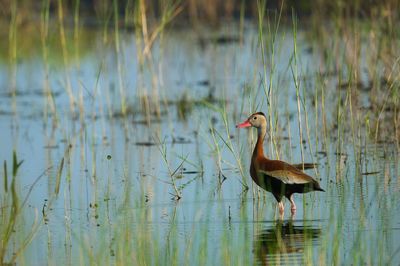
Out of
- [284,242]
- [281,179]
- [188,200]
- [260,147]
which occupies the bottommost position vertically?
[284,242]

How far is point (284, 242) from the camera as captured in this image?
4797 mm

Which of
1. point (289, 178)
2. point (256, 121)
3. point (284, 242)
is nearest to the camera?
point (284, 242)

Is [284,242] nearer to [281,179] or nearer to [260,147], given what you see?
[281,179]

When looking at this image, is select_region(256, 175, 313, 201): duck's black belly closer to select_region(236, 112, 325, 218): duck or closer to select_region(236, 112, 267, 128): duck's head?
select_region(236, 112, 325, 218): duck

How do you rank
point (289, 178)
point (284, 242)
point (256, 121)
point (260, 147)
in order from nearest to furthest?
point (284, 242) → point (289, 178) → point (260, 147) → point (256, 121)

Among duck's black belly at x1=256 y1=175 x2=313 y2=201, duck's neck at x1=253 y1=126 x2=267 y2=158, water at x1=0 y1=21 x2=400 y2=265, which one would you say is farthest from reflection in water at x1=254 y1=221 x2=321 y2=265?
duck's neck at x1=253 y1=126 x2=267 y2=158

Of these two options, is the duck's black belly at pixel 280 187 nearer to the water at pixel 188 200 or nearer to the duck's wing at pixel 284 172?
the duck's wing at pixel 284 172

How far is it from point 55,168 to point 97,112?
334 cm

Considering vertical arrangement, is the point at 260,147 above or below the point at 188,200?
above

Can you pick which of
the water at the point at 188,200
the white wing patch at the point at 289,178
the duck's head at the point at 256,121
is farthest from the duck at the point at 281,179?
the duck's head at the point at 256,121

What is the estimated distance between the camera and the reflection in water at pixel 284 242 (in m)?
4.43

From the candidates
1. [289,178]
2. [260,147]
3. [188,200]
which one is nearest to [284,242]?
[289,178]

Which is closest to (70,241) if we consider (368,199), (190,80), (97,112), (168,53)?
(368,199)

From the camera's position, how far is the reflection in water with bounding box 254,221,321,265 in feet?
14.5
